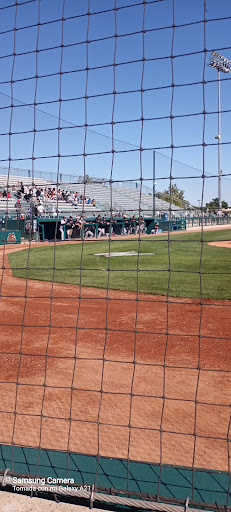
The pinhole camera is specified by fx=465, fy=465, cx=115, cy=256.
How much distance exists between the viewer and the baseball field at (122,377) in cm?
353

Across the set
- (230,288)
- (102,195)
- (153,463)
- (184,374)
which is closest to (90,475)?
(153,463)

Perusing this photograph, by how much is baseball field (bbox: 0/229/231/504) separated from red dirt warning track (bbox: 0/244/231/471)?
1 centimetres

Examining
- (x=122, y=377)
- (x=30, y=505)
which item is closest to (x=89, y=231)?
(x=122, y=377)

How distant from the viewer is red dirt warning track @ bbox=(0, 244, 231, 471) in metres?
3.53

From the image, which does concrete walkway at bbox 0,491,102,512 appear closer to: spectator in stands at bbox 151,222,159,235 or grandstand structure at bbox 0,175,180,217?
grandstand structure at bbox 0,175,180,217

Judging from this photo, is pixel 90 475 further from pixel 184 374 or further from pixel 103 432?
pixel 184 374

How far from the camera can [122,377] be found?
4.88 metres

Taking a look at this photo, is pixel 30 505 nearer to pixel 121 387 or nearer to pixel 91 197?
pixel 121 387

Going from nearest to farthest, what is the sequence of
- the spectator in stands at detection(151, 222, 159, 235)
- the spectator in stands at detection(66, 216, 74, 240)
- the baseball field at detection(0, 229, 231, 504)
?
the baseball field at detection(0, 229, 231, 504) → the spectator in stands at detection(66, 216, 74, 240) → the spectator in stands at detection(151, 222, 159, 235)

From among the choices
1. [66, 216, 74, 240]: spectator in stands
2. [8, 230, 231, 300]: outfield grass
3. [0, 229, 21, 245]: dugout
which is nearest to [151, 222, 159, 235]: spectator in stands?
[66, 216, 74, 240]: spectator in stands

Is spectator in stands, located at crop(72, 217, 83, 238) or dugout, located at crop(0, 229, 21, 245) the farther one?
spectator in stands, located at crop(72, 217, 83, 238)

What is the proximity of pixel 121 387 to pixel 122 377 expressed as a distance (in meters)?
0.30

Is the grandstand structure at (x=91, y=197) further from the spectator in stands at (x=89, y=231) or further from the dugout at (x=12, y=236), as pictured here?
the dugout at (x=12, y=236)

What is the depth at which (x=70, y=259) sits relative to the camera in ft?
50.4
